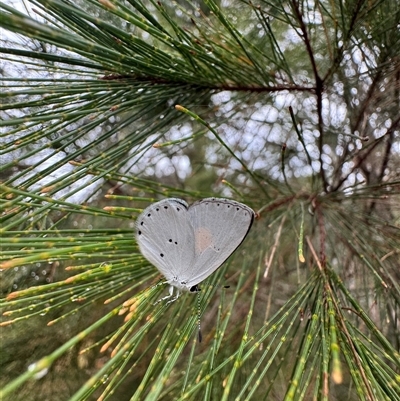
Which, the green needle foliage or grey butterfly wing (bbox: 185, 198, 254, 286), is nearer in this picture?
the green needle foliage

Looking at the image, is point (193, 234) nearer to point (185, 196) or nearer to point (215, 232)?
point (215, 232)

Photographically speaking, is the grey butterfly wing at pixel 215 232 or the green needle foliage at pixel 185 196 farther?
the grey butterfly wing at pixel 215 232

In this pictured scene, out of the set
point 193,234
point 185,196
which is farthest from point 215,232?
point 185,196

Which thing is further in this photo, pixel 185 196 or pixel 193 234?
pixel 185 196
